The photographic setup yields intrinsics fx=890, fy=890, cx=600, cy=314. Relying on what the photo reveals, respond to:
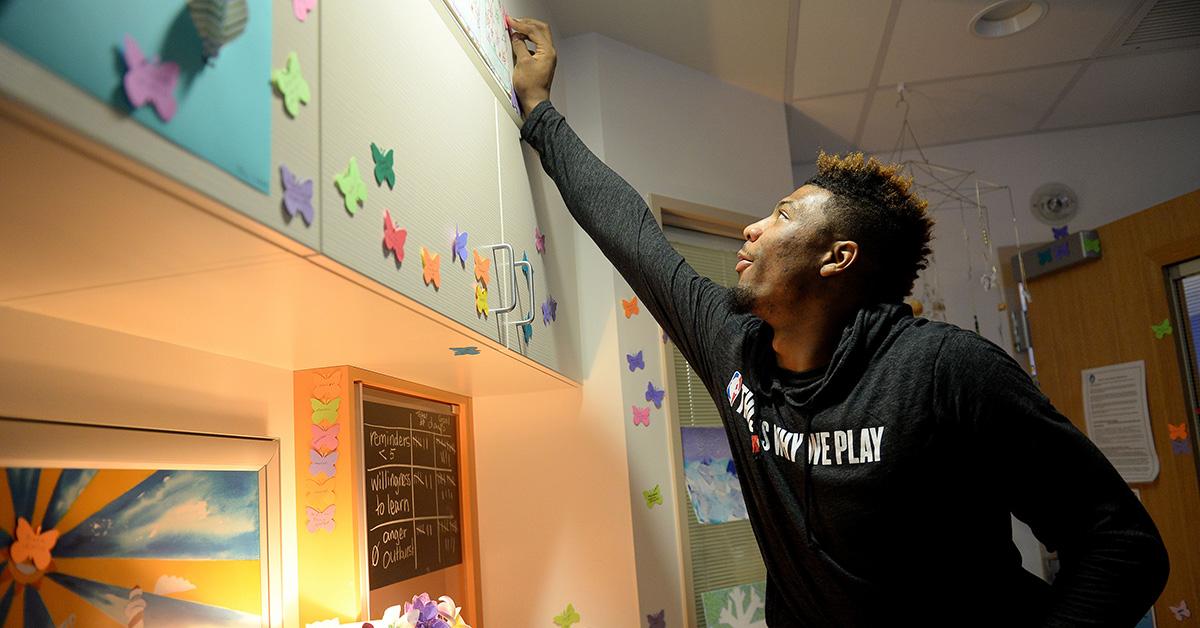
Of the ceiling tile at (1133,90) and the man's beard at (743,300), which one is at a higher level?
the ceiling tile at (1133,90)

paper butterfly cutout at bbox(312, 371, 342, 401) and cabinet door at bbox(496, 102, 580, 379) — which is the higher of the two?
cabinet door at bbox(496, 102, 580, 379)

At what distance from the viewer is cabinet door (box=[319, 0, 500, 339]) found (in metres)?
0.94

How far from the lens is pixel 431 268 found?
116cm

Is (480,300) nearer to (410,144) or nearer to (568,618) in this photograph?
(410,144)

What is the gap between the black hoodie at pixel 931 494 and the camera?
1.16m

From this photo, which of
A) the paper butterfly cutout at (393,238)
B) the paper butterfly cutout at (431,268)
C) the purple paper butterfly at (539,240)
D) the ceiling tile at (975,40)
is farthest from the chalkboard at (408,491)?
the ceiling tile at (975,40)

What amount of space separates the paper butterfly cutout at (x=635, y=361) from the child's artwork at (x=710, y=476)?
29cm

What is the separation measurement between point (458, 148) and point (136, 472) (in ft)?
2.08

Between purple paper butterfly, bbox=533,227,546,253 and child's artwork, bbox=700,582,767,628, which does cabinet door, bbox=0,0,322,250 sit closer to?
purple paper butterfly, bbox=533,227,546,253

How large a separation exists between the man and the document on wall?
214cm

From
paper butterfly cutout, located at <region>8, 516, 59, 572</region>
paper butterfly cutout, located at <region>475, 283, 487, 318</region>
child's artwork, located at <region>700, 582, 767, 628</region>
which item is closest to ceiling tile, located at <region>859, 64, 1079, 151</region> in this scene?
child's artwork, located at <region>700, 582, 767, 628</region>

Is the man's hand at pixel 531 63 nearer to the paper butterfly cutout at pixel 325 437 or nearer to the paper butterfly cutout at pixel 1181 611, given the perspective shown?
the paper butterfly cutout at pixel 325 437

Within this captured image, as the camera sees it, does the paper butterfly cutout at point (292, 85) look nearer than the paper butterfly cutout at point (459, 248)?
Yes

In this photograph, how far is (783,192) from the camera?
2863 millimetres
